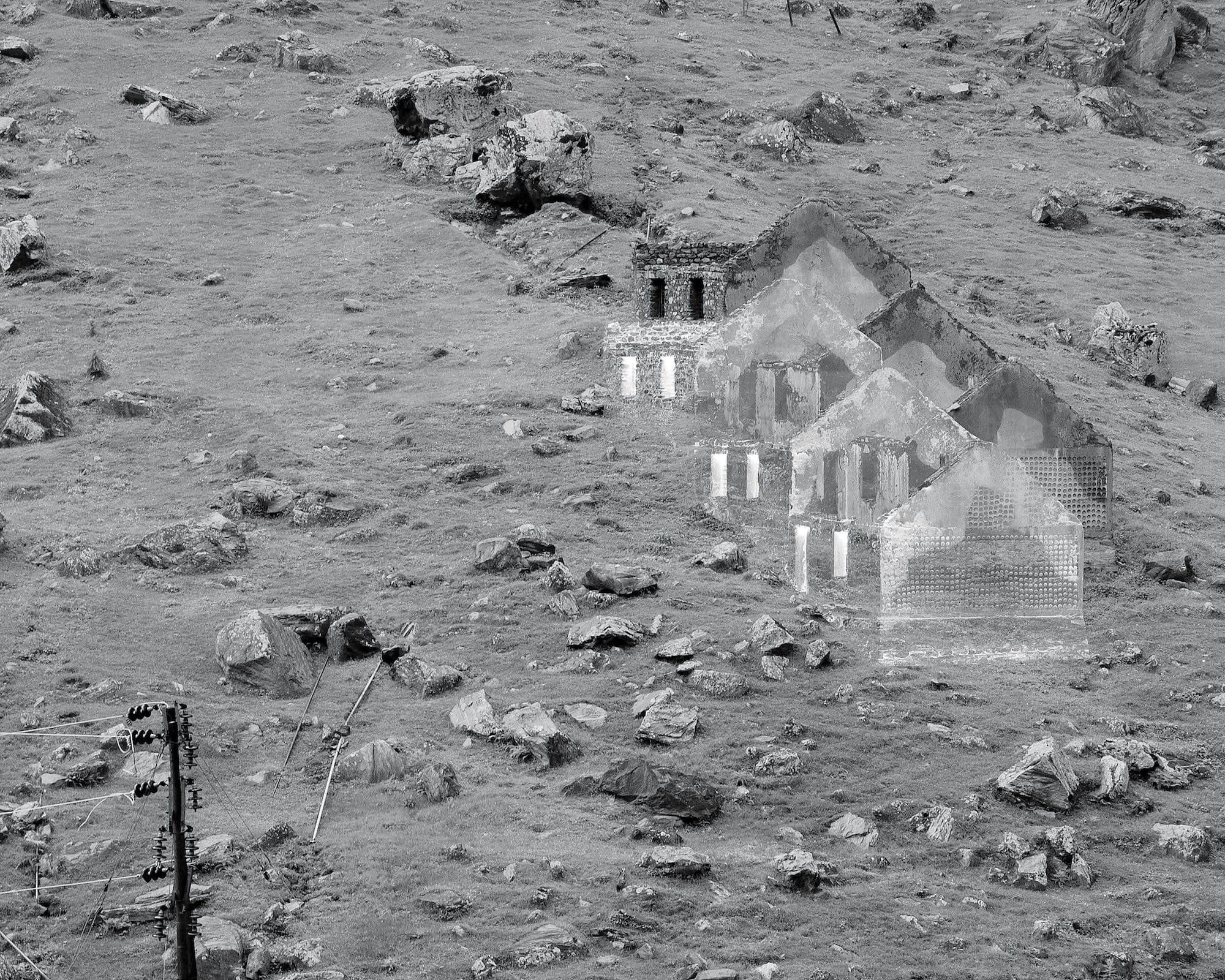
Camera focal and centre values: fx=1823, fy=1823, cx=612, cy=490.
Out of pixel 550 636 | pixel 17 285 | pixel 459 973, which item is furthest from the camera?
pixel 17 285

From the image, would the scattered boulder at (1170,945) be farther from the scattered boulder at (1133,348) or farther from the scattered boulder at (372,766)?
the scattered boulder at (1133,348)

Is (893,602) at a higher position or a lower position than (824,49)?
lower

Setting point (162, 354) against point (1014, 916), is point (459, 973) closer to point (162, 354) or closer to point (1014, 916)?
point (1014, 916)

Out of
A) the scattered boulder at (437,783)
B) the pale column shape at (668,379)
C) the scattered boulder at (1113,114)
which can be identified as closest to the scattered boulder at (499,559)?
the scattered boulder at (437,783)

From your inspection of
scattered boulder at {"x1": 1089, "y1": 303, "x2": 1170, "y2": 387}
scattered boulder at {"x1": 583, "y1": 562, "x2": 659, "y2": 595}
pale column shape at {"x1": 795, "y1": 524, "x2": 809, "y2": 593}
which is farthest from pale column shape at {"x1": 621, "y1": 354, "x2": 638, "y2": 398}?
scattered boulder at {"x1": 1089, "y1": 303, "x2": 1170, "y2": 387}

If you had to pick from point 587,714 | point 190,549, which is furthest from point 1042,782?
point 190,549

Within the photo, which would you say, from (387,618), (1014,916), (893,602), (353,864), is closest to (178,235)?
(387,618)

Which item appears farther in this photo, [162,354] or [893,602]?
[162,354]
